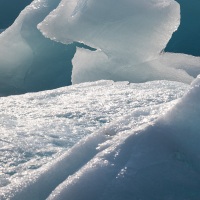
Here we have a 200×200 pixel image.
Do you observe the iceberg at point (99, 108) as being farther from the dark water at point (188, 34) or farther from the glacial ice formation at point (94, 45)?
the dark water at point (188, 34)

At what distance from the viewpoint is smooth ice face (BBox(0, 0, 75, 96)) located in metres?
3.68

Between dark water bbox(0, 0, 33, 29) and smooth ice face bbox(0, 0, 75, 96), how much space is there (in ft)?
4.95

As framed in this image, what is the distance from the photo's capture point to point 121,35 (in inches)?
123

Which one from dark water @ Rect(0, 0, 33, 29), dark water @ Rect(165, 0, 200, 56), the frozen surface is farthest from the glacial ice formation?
dark water @ Rect(0, 0, 33, 29)

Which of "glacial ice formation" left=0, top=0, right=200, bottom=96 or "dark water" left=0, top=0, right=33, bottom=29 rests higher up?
"glacial ice formation" left=0, top=0, right=200, bottom=96

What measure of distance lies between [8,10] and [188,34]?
228 centimetres

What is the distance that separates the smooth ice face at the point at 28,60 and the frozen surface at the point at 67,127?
0.95 m

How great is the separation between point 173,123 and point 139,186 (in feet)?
0.78

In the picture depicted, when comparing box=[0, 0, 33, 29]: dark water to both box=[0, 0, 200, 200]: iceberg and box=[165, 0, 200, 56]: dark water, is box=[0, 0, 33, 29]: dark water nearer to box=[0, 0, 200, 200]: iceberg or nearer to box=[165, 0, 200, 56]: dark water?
box=[0, 0, 200, 200]: iceberg

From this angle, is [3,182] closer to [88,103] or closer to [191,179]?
[191,179]

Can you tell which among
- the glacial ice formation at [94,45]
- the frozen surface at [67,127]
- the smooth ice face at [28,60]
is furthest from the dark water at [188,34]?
the frozen surface at [67,127]

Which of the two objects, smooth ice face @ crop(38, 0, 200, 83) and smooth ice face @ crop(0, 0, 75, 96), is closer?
smooth ice face @ crop(38, 0, 200, 83)

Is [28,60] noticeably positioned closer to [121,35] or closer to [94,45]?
[94,45]

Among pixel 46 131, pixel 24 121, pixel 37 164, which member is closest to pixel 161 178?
pixel 37 164
